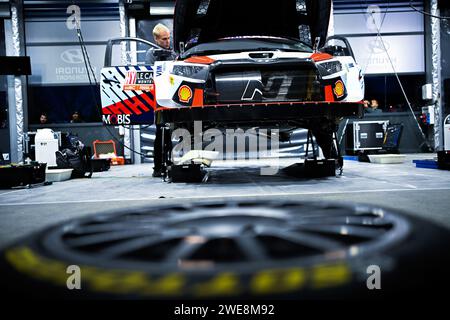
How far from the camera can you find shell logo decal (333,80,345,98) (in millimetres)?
3178

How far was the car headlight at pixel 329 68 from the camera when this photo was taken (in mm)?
3179

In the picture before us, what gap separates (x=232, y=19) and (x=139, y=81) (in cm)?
127

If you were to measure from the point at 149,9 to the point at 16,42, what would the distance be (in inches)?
155

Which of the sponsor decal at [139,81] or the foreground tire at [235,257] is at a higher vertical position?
the sponsor decal at [139,81]

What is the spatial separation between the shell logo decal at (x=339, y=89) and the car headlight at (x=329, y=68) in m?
0.11

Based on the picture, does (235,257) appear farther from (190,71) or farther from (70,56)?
(70,56)

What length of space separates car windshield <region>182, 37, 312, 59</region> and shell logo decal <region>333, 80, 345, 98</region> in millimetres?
680

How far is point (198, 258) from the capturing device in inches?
25.2

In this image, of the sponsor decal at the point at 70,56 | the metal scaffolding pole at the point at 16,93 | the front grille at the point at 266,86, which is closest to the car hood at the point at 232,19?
the front grille at the point at 266,86

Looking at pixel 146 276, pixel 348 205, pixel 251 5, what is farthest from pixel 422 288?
pixel 251 5

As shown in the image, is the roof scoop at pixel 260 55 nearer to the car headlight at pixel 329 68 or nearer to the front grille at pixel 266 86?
Result: the front grille at pixel 266 86

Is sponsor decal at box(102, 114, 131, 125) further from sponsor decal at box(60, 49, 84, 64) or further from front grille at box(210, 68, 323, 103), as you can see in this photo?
sponsor decal at box(60, 49, 84, 64)
